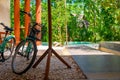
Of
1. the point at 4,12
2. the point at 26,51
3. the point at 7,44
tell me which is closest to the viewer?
the point at 26,51

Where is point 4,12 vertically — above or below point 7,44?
above

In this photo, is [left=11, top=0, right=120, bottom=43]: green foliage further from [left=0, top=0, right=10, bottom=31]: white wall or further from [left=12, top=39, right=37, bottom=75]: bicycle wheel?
[left=12, top=39, right=37, bottom=75]: bicycle wheel

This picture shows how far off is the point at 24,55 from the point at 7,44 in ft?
3.73

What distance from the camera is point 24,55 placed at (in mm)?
4660

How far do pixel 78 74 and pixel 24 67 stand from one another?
88 centimetres

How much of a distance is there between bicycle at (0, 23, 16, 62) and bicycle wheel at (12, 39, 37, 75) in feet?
2.53

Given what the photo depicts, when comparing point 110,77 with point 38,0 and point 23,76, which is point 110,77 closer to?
point 23,76

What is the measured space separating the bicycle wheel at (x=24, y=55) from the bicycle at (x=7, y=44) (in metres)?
0.77

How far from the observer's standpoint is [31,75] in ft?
13.1

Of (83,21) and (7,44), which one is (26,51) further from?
(83,21)

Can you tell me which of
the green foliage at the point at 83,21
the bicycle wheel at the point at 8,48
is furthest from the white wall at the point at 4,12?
the bicycle wheel at the point at 8,48

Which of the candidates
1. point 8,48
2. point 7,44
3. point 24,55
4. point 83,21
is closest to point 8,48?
point 8,48

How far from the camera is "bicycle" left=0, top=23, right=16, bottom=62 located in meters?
5.32

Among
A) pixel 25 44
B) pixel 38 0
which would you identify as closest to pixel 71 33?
pixel 38 0
